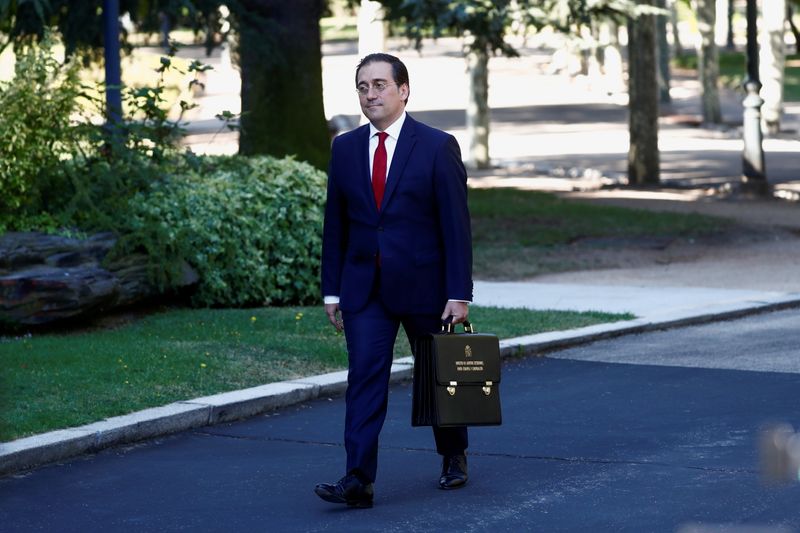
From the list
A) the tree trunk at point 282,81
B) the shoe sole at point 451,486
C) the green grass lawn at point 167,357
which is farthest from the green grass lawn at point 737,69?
the shoe sole at point 451,486

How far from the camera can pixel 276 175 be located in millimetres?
13570

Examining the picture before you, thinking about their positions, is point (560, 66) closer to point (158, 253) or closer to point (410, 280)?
point (158, 253)

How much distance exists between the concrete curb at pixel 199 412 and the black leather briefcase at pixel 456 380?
212 cm

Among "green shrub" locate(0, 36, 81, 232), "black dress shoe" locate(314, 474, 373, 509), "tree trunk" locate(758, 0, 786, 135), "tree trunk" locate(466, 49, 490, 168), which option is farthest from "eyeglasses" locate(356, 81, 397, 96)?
"tree trunk" locate(758, 0, 786, 135)

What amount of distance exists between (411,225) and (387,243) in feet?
0.42

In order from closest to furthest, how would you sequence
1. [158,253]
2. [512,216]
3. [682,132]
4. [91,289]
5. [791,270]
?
1. [91,289]
2. [158,253]
3. [791,270]
4. [512,216]
5. [682,132]

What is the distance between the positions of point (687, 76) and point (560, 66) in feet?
30.1

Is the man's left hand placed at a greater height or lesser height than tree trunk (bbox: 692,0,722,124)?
lesser

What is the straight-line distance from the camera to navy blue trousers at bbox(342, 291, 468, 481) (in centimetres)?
632

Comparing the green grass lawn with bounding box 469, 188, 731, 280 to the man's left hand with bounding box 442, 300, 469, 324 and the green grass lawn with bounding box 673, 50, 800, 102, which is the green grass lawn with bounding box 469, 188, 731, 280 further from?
the green grass lawn with bounding box 673, 50, 800, 102

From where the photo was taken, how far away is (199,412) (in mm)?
8359

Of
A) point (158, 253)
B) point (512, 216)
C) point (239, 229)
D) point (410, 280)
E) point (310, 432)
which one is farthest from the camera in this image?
point (512, 216)

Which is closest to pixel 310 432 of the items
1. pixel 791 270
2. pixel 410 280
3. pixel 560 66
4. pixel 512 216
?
pixel 410 280

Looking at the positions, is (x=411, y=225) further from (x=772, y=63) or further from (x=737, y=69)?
(x=737, y=69)
